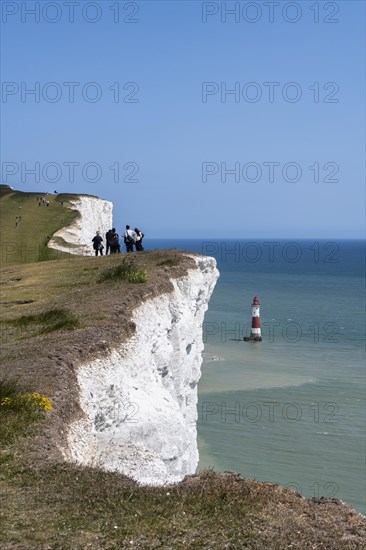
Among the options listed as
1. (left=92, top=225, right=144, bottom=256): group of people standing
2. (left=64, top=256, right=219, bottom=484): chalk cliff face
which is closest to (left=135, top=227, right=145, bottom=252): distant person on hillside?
(left=92, top=225, right=144, bottom=256): group of people standing

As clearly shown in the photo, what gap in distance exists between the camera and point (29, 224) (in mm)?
58125

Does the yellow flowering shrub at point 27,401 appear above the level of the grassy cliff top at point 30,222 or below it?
below

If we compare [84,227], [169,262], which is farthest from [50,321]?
[84,227]

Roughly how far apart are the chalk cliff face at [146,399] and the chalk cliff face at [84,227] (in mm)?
25164

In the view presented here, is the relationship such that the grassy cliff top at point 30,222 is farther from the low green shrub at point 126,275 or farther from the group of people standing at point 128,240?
the low green shrub at point 126,275

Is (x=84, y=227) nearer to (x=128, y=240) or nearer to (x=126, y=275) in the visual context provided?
(x=128, y=240)

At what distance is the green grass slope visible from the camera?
156 feet

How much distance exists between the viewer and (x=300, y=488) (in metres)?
26.4

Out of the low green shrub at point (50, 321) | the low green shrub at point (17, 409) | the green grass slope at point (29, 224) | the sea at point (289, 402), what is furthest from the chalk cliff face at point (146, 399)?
the green grass slope at point (29, 224)

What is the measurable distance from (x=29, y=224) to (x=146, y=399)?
41869 millimetres

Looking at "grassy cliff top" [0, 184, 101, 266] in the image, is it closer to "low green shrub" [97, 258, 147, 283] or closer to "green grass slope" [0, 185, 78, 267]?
"green grass slope" [0, 185, 78, 267]

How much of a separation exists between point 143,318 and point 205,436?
12060 mm

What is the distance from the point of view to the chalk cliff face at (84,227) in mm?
51028

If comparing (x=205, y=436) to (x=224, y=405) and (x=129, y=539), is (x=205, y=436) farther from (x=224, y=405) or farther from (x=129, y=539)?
(x=129, y=539)
